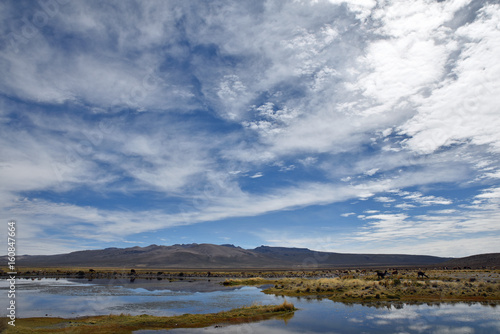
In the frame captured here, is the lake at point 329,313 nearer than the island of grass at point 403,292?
Yes

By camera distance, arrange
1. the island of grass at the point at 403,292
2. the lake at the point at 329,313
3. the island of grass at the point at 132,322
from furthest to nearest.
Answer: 1. the island of grass at the point at 403,292
2. the island of grass at the point at 132,322
3. the lake at the point at 329,313

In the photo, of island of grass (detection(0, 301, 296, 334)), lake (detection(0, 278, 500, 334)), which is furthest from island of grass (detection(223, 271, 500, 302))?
island of grass (detection(0, 301, 296, 334))

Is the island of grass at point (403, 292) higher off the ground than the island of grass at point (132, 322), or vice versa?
the island of grass at point (403, 292)

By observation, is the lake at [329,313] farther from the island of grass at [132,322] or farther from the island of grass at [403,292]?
the island of grass at [403,292]

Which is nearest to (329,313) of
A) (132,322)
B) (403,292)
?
(403,292)

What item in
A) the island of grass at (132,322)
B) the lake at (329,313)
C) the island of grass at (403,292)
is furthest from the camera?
the island of grass at (403,292)

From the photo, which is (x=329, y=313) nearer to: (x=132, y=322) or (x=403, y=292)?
(x=403, y=292)

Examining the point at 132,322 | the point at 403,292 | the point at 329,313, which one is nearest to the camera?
the point at 132,322

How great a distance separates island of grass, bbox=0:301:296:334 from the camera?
18.2 meters

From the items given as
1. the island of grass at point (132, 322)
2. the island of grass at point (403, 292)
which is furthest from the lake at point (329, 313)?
the island of grass at point (403, 292)

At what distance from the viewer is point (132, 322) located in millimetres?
20266

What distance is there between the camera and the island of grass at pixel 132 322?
18203mm

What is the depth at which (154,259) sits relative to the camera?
178250 millimetres

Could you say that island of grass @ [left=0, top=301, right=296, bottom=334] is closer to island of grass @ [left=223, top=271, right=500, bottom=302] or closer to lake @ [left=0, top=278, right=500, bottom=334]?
lake @ [left=0, top=278, right=500, bottom=334]
